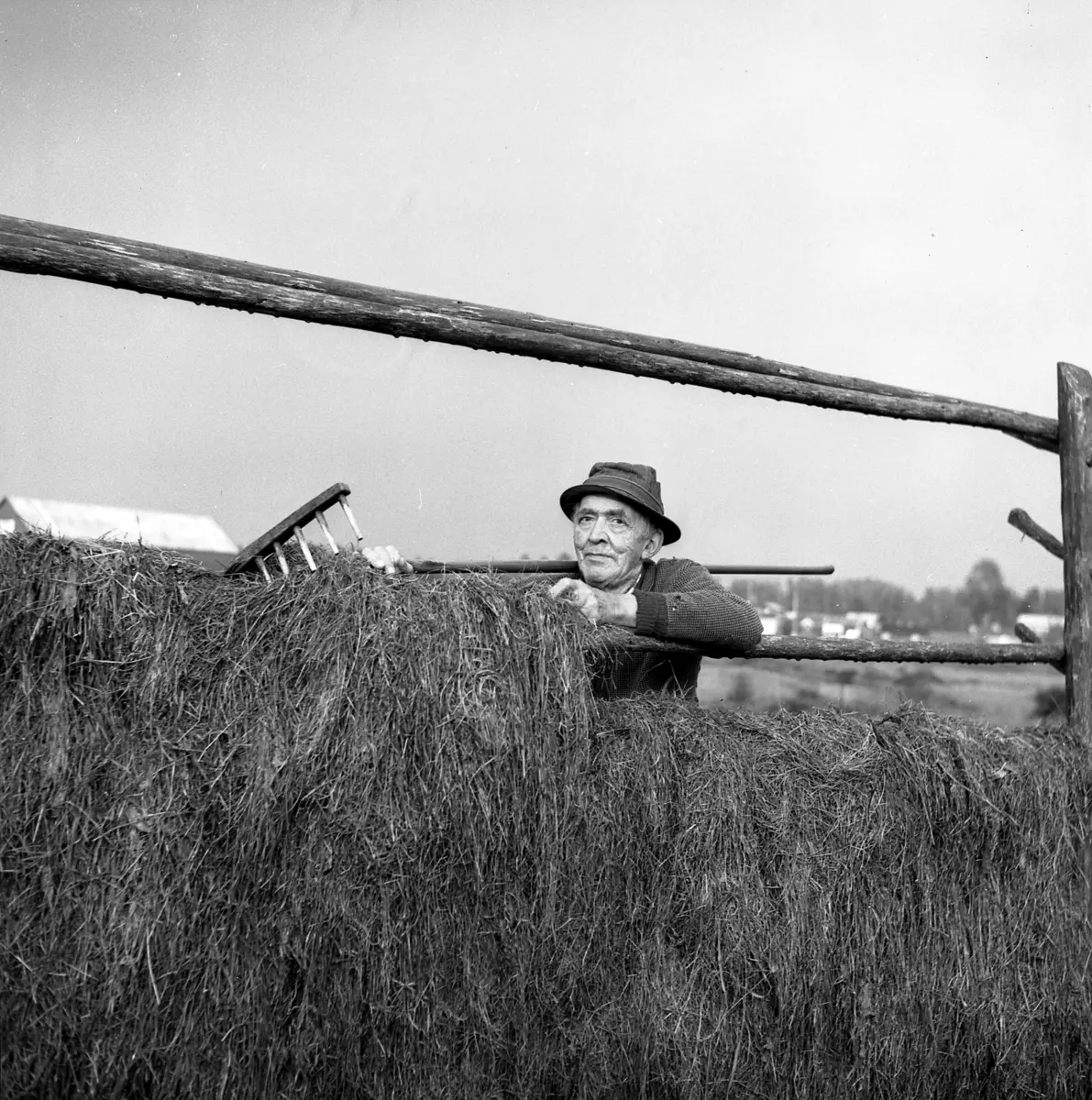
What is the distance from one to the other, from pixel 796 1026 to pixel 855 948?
0.27 metres

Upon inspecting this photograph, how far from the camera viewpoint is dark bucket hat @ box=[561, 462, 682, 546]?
4.06 m

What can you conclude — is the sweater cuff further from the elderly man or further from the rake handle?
the rake handle

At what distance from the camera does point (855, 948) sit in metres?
3.16

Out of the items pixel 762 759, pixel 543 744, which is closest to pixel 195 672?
pixel 543 744

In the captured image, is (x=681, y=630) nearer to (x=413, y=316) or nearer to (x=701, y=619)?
(x=701, y=619)

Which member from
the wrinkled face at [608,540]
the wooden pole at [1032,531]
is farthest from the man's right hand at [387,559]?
the wooden pole at [1032,531]

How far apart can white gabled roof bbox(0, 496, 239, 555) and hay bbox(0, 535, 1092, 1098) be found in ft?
0.24

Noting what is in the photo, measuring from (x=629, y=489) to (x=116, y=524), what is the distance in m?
1.79

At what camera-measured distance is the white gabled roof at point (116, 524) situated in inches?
100

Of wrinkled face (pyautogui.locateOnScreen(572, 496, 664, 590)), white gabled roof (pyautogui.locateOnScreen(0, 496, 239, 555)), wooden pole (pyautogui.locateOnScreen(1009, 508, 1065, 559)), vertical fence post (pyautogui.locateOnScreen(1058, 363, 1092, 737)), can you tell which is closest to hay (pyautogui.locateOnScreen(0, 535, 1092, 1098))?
white gabled roof (pyautogui.locateOnScreen(0, 496, 239, 555))

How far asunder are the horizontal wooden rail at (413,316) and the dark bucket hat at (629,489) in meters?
0.50

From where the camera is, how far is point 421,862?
2582mm

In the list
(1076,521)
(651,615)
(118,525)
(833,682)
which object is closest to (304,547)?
(118,525)

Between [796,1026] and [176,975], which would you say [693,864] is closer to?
[796,1026]
